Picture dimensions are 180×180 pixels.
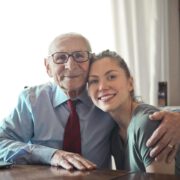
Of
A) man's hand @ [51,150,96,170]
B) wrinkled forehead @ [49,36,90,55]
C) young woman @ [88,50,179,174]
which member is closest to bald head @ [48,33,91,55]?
wrinkled forehead @ [49,36,90,55]

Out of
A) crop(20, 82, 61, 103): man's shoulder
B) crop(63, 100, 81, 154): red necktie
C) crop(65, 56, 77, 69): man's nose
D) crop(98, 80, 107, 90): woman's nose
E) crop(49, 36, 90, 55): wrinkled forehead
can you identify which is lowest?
crop(63, 100, 81, 154): red necktie

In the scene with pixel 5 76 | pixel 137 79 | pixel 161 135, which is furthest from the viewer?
pixel 137 79

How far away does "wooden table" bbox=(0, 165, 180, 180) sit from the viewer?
0.99 m

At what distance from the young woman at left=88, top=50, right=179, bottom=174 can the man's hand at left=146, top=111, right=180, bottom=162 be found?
0.08 feet

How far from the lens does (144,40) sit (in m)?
3.09

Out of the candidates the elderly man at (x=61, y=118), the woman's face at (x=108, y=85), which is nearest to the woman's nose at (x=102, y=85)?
the woman's face at (x=108, y=85)

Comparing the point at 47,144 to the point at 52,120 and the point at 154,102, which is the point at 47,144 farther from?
the point at 154,102

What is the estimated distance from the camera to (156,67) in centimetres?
316

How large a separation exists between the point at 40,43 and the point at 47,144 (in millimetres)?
1033

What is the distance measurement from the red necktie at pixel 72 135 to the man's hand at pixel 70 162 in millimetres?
196

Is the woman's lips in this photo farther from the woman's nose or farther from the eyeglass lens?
the eyeglass lens

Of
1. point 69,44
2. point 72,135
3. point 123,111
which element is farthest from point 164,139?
point 69,44

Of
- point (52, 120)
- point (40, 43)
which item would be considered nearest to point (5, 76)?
point (40, 43)

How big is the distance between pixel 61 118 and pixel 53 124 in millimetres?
47
